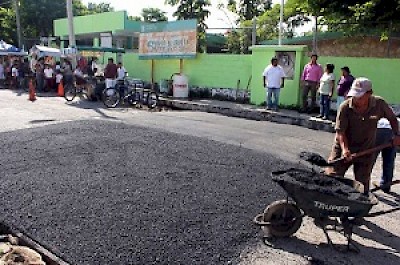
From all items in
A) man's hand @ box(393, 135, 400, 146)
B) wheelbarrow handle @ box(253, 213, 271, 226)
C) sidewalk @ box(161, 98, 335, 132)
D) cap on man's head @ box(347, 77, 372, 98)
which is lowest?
wheelbarrow handle @ box(253, 213, 271, 226)

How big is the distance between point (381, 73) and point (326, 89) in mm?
2026

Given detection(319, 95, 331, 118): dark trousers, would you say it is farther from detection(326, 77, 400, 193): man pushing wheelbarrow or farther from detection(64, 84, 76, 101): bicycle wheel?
detection(64, 84, 76, 101): bicycle wheel

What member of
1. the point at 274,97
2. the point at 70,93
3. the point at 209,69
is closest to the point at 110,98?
the point at 70,93

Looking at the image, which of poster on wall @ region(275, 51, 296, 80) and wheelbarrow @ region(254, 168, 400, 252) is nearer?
wheelbarrow @ region(254, 168, 400, 252)

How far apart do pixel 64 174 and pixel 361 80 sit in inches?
160

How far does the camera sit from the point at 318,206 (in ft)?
12.2

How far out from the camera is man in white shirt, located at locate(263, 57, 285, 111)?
1245cm

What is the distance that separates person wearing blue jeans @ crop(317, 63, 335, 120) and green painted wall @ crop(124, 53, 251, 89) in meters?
4.23

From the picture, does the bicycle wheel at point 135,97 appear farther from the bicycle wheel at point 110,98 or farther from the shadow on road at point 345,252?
the shadow on road at point 345,252

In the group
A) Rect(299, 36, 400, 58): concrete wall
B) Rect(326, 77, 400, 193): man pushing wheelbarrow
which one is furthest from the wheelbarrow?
Rect(299, 36, 400, 58): concrete wall

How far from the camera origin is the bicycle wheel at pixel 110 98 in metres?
13.9

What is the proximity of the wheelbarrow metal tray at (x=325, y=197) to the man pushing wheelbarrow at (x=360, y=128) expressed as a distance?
0.60 metres

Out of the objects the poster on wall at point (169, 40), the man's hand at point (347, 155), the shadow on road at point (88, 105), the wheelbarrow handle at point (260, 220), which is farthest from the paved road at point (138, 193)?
the poster on wall at point (169, 40)

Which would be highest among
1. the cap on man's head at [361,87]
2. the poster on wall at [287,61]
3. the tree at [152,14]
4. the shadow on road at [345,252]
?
the tree at [152,14]
